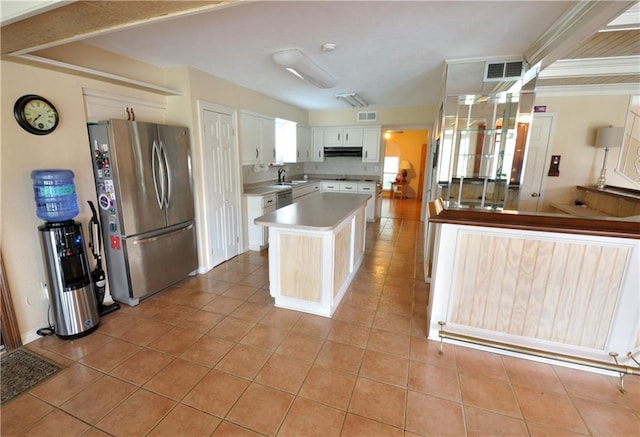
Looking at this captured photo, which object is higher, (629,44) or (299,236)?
(629,44)

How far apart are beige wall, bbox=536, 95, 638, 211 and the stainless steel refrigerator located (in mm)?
5686

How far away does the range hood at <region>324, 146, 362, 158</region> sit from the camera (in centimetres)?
642

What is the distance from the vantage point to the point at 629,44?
9.57 feet

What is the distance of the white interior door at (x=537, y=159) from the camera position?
4.71 meters

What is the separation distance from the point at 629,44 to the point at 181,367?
5158 mm

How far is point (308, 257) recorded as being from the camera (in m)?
2.63

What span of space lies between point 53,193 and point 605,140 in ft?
22.3

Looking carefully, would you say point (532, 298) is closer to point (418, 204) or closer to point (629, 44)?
point (629, 44)

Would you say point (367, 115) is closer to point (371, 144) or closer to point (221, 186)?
point (371, 144)

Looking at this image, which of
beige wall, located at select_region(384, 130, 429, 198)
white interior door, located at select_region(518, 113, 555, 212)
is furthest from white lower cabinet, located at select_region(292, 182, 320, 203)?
beige wall, located at select_region(384, 130, 429, 198)

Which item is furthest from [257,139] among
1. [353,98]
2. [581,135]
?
[581,135]

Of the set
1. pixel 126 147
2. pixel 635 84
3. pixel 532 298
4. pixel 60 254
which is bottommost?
pixel 532 298

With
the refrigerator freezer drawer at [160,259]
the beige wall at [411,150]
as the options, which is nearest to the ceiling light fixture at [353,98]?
the refrigerator freezer drawer at [160,259]

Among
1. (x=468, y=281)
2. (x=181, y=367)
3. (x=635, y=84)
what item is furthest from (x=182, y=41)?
(x=635, y=84)
